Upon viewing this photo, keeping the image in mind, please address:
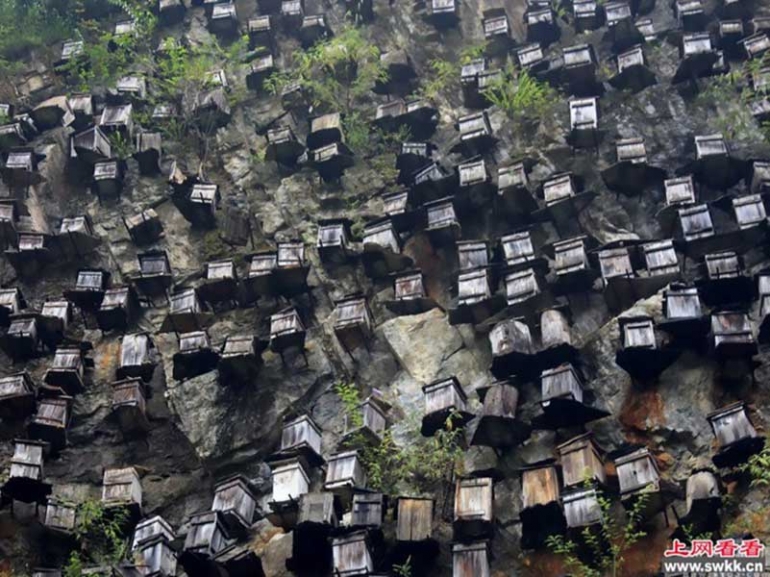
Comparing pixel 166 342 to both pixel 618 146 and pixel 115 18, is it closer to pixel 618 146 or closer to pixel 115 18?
pixel 618 146

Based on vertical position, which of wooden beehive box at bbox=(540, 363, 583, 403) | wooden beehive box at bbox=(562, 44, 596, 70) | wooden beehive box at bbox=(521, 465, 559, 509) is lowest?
wooden beehive box at bbox=(521, 465, 559, 509)

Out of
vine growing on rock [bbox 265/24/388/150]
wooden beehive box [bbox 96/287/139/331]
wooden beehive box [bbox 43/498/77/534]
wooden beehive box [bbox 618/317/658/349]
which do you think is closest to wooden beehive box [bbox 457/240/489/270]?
wooden beehive box [bbox 618/317/658/349]

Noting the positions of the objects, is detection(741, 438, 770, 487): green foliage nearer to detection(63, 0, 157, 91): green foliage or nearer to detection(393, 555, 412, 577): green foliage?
detection(393, 555, 412, 577): green foliage

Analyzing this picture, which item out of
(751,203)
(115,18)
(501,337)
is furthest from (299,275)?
(115,18)

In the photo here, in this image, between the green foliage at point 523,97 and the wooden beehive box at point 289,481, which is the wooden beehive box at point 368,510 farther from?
the green foliage at point 523,97

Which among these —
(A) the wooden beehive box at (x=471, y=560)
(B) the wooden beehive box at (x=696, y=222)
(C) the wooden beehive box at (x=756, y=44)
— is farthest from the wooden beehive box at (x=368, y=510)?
(C) the wooden beehive box at (x=756, y=44)

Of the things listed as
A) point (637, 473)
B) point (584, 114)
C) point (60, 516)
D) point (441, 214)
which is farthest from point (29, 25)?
point (637, 473)

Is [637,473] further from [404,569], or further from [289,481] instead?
[289,481]
